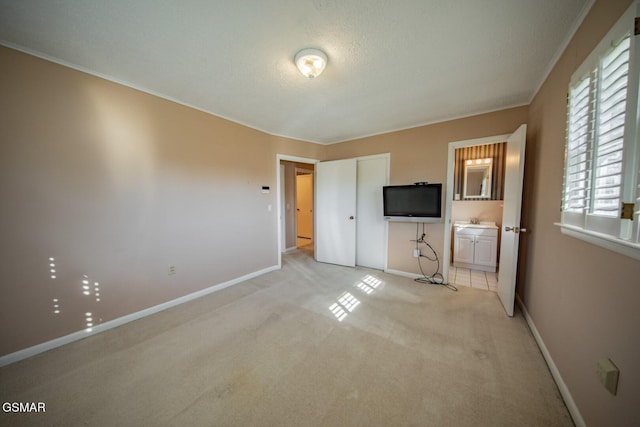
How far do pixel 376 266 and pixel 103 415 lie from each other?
3.45 metres

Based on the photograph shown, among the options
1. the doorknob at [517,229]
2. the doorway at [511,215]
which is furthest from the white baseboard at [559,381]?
the doorknob at [517,229]

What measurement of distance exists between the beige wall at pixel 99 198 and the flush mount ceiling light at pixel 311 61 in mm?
1665

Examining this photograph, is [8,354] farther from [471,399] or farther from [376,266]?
[376,266]

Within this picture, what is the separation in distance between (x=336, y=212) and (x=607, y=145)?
3232mm

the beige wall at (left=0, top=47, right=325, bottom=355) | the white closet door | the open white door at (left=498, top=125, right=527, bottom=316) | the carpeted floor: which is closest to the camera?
the carpeted floor

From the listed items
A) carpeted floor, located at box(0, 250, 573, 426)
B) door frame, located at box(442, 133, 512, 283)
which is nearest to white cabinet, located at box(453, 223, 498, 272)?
door frame, located at box(442, 133, 512, 283)

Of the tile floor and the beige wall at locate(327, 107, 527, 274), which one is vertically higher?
the beige wall at locate(327, 107, 527, 274)

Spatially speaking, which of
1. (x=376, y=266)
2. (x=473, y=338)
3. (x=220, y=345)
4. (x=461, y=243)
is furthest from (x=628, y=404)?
(x=461, y=243)

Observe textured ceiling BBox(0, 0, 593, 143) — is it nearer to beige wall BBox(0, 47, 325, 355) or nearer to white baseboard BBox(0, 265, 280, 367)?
beige wall BBox(0, 47, 325, 355)

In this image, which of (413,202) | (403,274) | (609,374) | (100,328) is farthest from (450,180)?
(100,328)

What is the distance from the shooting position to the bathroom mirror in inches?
147

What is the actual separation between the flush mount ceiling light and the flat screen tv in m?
2.07

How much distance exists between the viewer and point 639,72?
0.85m

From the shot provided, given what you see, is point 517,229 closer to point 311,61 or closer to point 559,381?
point 559,381
